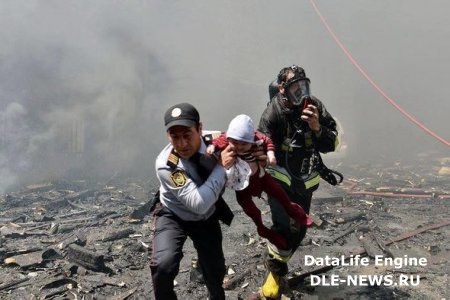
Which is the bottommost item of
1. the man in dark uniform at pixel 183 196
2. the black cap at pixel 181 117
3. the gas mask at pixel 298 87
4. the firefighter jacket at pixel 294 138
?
the man in dark uniform at pixel 183 196

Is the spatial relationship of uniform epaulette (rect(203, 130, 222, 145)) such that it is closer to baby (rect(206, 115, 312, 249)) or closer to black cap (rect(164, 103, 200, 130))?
baby (rect(206, 115, 312, 249))

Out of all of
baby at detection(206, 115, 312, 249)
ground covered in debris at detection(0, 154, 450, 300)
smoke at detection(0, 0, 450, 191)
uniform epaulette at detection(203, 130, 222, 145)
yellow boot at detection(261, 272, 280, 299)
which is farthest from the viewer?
smoke at detection(0, 0, 450, 191)

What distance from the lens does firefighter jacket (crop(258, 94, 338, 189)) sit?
3.50 metres

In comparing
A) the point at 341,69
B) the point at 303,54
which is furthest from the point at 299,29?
the point at 341,69

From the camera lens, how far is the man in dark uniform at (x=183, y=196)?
2457 millimetres

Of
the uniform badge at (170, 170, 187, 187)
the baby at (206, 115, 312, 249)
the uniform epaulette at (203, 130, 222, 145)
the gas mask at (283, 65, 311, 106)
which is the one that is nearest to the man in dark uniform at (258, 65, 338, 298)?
the gas mask at (283, 65, 311, 106)

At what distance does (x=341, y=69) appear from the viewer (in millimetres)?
23891

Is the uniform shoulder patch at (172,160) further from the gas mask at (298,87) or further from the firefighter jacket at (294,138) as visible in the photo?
the gas mask at (298,87)

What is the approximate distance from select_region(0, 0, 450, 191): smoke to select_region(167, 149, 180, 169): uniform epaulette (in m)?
11.0

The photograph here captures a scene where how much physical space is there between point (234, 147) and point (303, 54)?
21.5 meters

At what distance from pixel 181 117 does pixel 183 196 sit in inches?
21.5

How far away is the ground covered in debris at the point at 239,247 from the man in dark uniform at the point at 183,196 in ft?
4.66

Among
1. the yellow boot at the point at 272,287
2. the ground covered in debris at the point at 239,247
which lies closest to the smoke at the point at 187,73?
the ground covered in debris at the point at 239,247

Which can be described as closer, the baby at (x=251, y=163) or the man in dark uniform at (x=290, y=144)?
the baby at (x=251, y=163)
